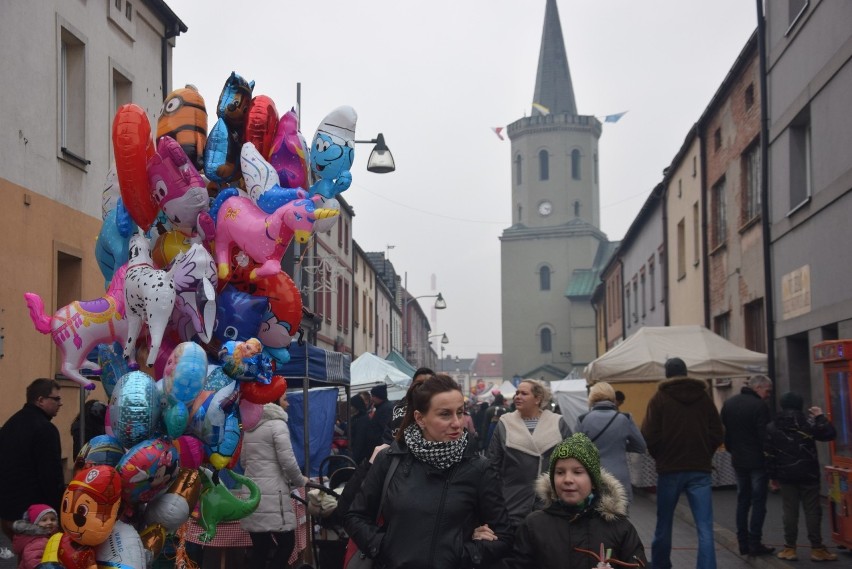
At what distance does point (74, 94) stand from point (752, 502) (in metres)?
10.8

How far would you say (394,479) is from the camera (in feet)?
16.2

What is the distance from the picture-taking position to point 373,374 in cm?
2141

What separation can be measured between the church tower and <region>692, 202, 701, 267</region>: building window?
185 ft

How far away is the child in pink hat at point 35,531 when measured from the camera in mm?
6070

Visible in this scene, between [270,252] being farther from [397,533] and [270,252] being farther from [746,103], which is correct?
[746,103]

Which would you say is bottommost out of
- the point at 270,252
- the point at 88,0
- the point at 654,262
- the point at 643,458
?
the point at 643,458

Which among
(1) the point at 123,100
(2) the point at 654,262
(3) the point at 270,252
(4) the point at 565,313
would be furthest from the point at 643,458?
(4) the point at 565,313

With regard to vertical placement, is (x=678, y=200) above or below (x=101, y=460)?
above

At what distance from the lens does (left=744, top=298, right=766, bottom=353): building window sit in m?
20.2

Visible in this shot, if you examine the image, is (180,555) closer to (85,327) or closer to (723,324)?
(85,327)

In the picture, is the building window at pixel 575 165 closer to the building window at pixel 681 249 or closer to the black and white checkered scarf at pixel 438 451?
the building window at pixel 681 249

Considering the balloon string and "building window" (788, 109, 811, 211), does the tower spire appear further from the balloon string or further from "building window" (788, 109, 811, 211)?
the balloon string

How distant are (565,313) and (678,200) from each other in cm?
5568

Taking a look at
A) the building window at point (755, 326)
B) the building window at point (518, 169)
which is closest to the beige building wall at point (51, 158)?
the building window at point (755, 326)
